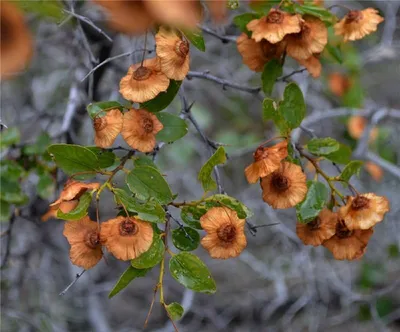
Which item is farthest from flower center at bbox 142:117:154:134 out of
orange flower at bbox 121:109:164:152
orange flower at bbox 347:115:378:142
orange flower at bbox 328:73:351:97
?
orange flower at bbox 328:73:351:97

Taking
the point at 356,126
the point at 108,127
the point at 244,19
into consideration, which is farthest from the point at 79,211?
the point at 356,126

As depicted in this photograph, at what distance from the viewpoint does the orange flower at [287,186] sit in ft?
3.63

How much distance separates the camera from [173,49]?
1.01 metres

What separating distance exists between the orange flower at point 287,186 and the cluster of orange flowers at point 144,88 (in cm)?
22

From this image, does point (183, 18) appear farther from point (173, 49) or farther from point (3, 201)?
point (3, 201)

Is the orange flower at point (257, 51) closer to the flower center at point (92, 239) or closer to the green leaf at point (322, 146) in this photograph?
the green leaf at point (322, 146)

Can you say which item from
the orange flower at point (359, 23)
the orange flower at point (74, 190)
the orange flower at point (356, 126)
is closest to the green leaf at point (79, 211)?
the orange flower at point (74, 190)

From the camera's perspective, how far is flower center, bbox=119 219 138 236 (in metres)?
0.97

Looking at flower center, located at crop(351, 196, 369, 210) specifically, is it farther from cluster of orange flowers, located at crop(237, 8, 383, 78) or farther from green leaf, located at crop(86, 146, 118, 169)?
green leaf, located at crop(86, 146, 118, 169)

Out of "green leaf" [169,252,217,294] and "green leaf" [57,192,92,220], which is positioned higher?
"green leaf" [57,192,92,220]

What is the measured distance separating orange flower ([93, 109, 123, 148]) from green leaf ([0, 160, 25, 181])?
Answer: 58cm

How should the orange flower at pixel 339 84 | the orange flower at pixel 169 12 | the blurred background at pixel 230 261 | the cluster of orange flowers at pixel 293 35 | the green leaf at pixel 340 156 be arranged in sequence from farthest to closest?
the orange flower at pixel 339 84, the blurred background at pixel 230 261, the green leaf at pixel 340 156, the cluster of orange flowers at pixel 293 35, the orange flower at pixel 169 12

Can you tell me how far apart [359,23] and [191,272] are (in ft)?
2.07

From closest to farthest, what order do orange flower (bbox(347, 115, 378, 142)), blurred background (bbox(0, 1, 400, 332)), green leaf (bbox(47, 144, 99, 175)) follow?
green leaf (bbox(47, 144, 99, 175))
blurred background (bbox(0, 1, 400, 332))
orange flower (bbox(347, 115, 378, 142))
